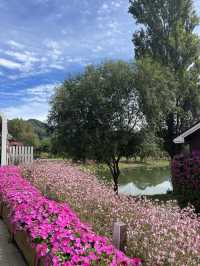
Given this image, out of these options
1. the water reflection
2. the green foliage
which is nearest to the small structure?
the water reflection

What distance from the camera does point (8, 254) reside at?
4.21 meters

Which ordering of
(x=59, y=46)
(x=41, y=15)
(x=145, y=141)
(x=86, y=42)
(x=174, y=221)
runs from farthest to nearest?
(x=145, y=141) < (x=59, y=46) < (x=86, y=42) < (x=41, y=15) < (x=174, y=221)

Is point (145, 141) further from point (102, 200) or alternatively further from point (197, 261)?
point (197, 261)

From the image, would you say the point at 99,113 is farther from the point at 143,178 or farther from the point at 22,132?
the point at 22,132

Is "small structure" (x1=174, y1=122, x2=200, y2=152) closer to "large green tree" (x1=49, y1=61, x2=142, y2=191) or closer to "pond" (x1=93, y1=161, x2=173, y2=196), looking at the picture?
"large green tree" (x1=49, y1=61, x2=142, y2=191)

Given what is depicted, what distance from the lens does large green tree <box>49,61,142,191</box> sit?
40.4ft

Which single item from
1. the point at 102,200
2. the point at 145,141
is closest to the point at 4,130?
the point at 145,141

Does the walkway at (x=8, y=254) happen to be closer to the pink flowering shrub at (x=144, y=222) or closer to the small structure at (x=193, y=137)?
the pink flowering shrub at (x=144, y=222)

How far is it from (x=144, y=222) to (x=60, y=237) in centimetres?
114

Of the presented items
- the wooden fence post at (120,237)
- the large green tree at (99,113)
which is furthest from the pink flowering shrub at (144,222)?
the large green tree at (99,113)

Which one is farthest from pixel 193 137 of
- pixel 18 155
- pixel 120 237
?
pixel 120 237

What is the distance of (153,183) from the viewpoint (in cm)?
2209

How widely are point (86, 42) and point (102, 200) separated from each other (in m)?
7.02

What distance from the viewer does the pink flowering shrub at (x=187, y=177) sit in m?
8.14
